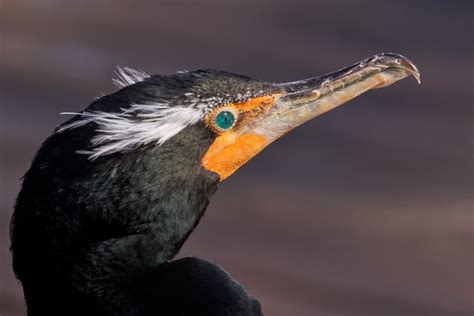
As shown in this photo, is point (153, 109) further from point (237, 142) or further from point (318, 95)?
point (318, 95)

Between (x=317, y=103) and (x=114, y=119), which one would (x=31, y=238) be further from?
(x=317, y=103)

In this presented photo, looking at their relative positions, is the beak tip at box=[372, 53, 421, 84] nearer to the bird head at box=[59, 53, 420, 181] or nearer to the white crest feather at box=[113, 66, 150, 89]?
the bird head at box=[59, 53, 420, 181]

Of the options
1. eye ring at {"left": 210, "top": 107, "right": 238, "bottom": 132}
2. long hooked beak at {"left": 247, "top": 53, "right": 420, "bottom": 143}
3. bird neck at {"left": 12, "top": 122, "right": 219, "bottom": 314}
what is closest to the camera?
bird neck at {"left": 12, "top": 122, "right": 219, "bottom": 314}

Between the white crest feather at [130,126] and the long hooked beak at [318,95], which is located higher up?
the long hooked beak at [318,95]

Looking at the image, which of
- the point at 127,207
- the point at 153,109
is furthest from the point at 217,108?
the point at 127,207

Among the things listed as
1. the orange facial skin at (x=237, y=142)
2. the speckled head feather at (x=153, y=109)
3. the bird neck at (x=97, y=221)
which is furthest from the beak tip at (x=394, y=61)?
the bird neck at (x=97, y=221)

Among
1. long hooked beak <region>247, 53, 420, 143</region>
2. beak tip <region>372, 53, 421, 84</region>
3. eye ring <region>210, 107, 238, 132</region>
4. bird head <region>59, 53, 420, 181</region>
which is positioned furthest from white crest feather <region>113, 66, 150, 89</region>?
beak tip <region>372, 53, 421, 84</region>

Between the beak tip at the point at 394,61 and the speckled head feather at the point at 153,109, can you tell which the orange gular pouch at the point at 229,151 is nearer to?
the speckled head feather at the point at 153,109
